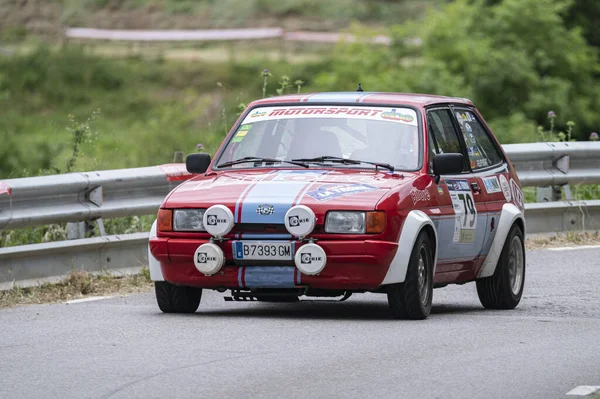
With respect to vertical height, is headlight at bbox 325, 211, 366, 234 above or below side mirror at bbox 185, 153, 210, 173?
below

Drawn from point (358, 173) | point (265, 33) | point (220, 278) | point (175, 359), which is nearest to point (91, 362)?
point (175, 359)

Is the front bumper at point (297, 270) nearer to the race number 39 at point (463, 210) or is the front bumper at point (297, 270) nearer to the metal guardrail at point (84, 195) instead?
the race number 39 at point (463, 210)

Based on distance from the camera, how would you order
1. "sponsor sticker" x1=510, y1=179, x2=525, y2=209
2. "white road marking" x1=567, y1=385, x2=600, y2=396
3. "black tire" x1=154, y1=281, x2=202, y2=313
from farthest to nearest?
"sponsor sticker" x1=510, y1=179, x2=525, y2=209
"black tire" x1=154, y1=281, x2=202, y2=313
"white road marking" x1=567, y1=385, x2=600, y2=396

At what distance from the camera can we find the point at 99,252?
41.2 ft

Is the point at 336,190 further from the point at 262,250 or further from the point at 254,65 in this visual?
the point at 254,65

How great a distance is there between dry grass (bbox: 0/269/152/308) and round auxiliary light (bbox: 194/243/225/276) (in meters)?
2.12

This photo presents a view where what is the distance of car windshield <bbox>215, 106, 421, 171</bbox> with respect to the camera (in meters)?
10.6

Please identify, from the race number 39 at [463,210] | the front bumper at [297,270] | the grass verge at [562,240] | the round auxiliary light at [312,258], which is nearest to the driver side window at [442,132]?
the race number 39 at [463,210]

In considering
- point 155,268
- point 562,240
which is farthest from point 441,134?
point 562,240

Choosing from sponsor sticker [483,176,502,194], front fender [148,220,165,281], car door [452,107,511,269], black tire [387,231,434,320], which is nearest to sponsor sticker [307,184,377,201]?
black tire [387,231,434,320]

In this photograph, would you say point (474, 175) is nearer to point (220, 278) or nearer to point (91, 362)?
point (220, 278)

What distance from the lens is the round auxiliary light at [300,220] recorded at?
9.58m

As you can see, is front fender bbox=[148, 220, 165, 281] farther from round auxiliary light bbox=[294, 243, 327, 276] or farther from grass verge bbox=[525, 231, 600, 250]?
grass verge bbox=[525, 231, 600, 250]

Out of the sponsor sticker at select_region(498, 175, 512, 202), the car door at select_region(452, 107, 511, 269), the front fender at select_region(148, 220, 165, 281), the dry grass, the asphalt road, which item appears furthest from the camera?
the sponsor sticker at select_region(498, 175, 512, 202)
